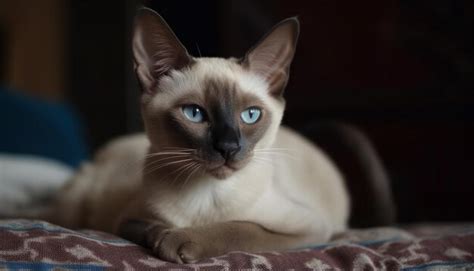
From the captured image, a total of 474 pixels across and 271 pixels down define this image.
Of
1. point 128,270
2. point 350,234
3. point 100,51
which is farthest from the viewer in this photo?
point 100,51

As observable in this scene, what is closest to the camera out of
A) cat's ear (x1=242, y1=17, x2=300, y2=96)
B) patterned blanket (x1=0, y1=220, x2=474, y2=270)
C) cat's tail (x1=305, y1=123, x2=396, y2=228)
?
patterned blanket (x1=0, y1=220, x2=474, y2=270)

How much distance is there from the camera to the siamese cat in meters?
1.14

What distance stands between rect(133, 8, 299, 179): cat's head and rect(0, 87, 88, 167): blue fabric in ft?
7.58

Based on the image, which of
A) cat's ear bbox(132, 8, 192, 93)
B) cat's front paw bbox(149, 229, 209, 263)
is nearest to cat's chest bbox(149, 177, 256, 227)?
cat's front paw bbox(149, 229, 209, 263)

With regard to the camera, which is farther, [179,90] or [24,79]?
[24,79]

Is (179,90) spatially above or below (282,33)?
below

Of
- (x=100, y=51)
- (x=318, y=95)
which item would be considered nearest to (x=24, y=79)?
(x=100, y=51)

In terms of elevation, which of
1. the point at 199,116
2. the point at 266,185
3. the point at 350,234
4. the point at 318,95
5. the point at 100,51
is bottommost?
the point at 350,234

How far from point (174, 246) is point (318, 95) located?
192 centimetres

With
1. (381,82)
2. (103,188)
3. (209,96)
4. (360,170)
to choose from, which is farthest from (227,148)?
(381,82)

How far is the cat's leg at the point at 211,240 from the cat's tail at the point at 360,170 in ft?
2.67

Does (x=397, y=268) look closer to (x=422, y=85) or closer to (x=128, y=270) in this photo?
(x=128, y=270)

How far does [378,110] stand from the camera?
271 centimetres

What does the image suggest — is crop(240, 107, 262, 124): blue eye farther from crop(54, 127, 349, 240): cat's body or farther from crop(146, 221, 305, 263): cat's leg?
crop(146, 221, 305, 263): cat's leg
